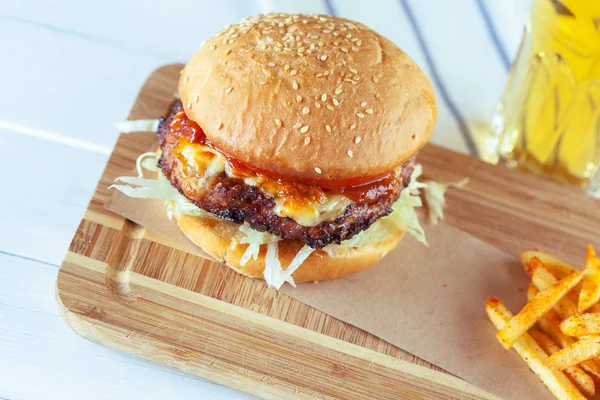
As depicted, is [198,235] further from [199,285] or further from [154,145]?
[154,145]

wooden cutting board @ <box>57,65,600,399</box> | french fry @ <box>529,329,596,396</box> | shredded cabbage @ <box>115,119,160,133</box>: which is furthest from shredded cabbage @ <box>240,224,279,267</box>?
french fry @ <box>529,329,596,396</box>

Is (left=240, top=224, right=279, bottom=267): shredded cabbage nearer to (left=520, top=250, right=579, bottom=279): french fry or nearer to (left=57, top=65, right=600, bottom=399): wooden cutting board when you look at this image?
(left=57, top=65, right=600, bottom=399): wooden cutting board

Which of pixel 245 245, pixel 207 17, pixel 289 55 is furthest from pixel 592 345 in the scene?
pixel 207 17

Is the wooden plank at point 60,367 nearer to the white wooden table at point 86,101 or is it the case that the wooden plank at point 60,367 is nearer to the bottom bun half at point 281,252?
the white wooden table at point 86,101

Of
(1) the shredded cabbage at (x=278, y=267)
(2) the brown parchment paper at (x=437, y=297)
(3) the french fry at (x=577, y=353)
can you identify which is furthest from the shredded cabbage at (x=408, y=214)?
(3) the french fry at (x=577, y=353)

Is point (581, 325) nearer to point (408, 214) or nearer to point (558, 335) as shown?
point (558, 335)

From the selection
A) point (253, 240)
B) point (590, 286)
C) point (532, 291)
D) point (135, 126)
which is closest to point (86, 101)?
point (135, 126)
